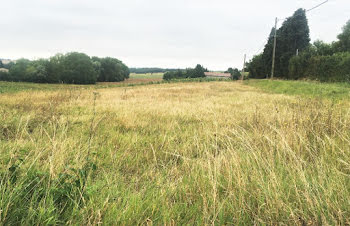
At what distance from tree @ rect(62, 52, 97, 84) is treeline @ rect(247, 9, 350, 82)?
5381 cm

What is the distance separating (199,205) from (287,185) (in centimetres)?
85

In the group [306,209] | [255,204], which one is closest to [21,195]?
[255,204]

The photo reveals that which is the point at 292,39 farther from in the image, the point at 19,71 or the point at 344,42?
the point at 19,71

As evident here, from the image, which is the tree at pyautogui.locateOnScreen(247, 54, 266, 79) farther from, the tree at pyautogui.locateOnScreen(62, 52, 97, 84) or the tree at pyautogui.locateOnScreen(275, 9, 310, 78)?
the tree at pyautogui.locateOnScreen(62, 52, 97, 84)

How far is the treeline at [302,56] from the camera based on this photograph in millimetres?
19484

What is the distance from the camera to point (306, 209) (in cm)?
148

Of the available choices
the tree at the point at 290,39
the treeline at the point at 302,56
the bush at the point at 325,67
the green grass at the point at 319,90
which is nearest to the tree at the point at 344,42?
the treeline at the point at 302,56

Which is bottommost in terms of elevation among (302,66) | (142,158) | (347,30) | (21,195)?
(142,158)

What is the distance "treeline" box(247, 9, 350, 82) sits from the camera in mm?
19484

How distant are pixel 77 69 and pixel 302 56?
6944 cm

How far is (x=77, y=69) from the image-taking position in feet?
240

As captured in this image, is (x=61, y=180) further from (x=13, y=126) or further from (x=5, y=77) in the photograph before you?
(x=5, y=77)

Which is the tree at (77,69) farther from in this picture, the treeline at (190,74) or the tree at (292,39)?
the tree at (292,39)

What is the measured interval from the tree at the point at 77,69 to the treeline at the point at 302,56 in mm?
53814
